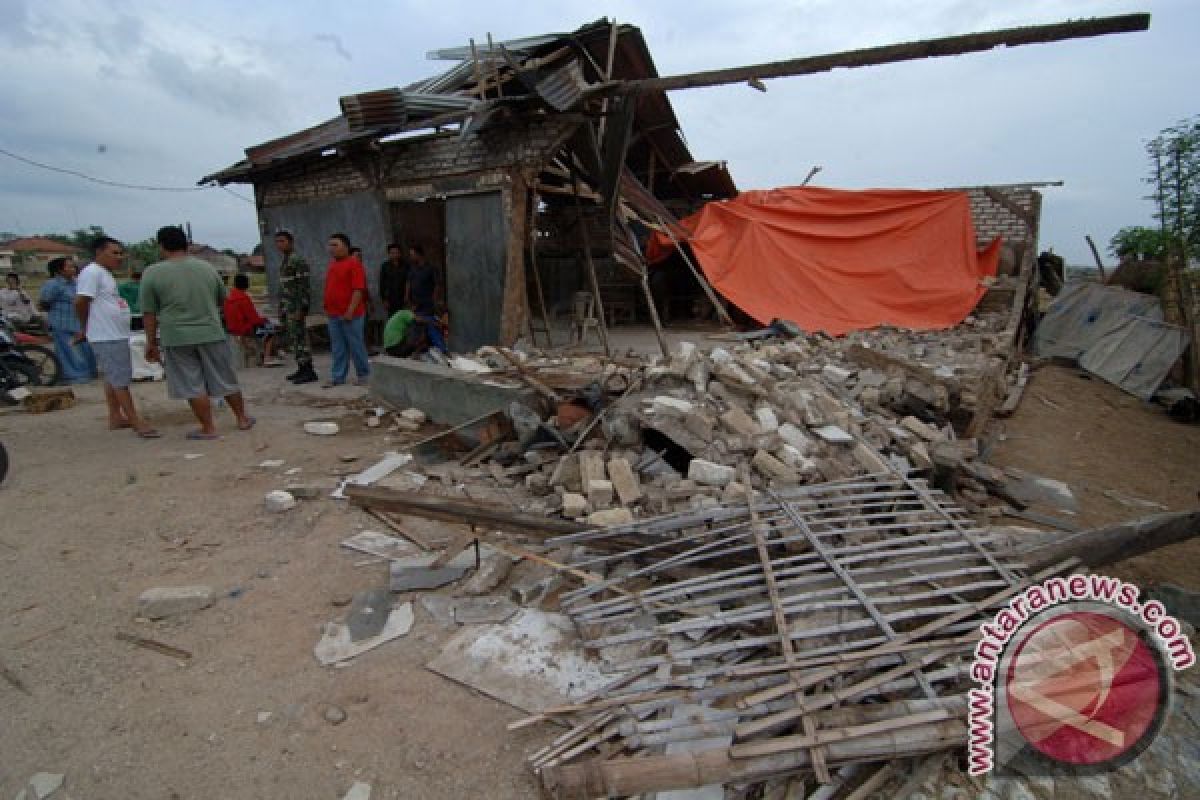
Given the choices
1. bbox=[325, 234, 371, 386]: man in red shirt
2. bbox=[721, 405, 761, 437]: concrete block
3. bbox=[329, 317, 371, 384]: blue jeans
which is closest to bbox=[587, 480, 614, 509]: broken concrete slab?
bbox=[721, 405, 761, 437]: concrete block

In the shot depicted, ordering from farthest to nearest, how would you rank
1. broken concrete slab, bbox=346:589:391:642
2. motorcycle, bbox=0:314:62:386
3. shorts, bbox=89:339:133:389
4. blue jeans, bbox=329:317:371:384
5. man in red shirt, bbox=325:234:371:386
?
motorcycle, bbox=0:314:62:386, blue jeans, bbox=329:317:371:384, man in red shirt, bbox=325:234:371:386, shorts, bbox=89:339:133:389, broken concrete slab, bbox=346:589:391:642

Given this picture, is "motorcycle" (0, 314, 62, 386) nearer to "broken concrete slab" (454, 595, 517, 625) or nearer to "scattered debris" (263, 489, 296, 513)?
"scattered debris" (263, 489, 296, 513)

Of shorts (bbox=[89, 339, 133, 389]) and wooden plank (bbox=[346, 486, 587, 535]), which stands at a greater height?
shorts (bbox=[89, 339, 133, 389])

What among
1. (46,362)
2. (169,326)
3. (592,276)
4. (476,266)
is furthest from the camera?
(476,266)

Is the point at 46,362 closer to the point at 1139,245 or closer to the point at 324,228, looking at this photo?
the point at 324,228

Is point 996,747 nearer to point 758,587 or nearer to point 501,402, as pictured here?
point 758,587

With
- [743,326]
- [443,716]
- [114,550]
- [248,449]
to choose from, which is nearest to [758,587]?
[443,716]

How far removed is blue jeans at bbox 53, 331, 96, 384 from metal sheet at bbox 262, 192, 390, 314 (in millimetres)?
2680

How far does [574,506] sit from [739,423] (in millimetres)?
1279

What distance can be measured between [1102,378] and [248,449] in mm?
10584

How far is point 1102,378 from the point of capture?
828 centimetres

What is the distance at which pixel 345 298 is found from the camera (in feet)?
20.8

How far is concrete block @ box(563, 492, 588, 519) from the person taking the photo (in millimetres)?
3400

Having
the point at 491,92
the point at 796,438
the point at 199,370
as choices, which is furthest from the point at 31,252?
the point at 796,438
